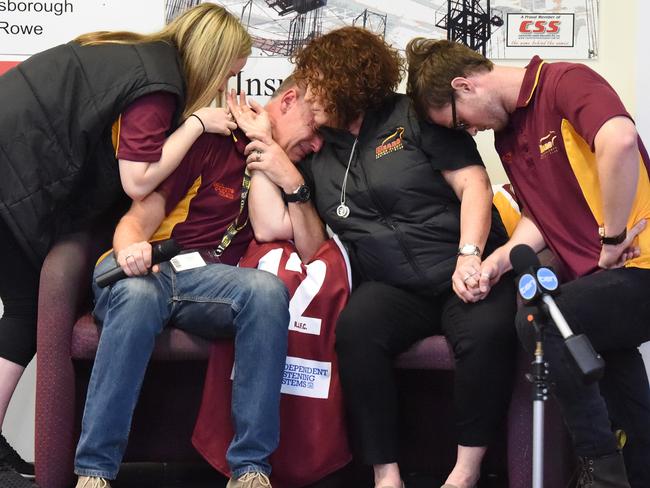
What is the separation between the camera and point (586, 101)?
234 cm

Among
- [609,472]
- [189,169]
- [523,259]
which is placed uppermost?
[523,259]

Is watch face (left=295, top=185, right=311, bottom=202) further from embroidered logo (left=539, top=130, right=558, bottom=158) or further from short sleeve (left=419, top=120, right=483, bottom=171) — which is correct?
embroidered logo (left=539, top=130, right=558, bottom=158)

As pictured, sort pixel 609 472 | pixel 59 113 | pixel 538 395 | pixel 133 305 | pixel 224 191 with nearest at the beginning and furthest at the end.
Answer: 1. pixel 538 395
2. pixel 609 472
3. pixel 133 305
4. pixel 59 113
5. pixel 224 191

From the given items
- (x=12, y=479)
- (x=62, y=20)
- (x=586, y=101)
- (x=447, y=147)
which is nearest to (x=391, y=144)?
(x=447, y=147)

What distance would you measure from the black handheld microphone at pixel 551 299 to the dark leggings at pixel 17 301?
1502 millimetres

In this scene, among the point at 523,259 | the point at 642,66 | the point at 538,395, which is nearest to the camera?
the point at 538,395

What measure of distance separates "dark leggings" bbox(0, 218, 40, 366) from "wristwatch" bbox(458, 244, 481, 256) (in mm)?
1230

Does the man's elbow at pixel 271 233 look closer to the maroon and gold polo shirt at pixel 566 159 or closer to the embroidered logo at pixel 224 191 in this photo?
the embroidered logo at pixel 224 191

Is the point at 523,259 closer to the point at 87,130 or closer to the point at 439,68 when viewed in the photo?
the point at 439,68

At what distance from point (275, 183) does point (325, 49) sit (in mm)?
436

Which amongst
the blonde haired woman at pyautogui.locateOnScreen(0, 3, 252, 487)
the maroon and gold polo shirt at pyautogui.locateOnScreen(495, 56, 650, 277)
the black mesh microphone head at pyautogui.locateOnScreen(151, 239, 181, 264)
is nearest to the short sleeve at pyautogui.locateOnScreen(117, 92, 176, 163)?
the blonde haired woman at pyautogui.locateOnScreen(0, 3, 252, 487)

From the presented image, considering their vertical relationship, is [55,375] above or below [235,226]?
below

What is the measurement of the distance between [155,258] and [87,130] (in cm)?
41

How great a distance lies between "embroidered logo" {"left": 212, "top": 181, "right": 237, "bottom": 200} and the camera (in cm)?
282
